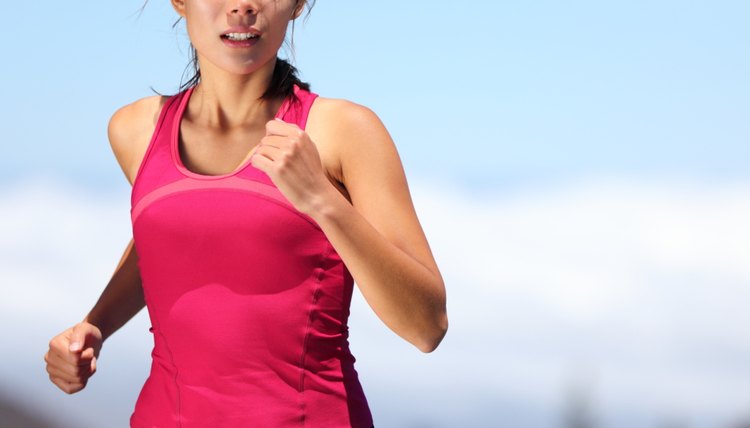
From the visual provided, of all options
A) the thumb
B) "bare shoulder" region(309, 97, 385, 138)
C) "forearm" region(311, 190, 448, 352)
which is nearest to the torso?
"bare shoulder" region(309, 97, 385, 138)

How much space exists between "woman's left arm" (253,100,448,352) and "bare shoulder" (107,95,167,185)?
0.46m

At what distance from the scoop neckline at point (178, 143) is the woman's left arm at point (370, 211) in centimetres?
10

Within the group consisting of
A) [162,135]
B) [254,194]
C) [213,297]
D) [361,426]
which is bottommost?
[361,426]

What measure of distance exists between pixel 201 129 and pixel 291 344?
49 cm

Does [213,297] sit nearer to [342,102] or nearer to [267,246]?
[267,246]

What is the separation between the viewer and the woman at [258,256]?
7.40 ft

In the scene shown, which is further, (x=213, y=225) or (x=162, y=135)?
(x=162, y=135)

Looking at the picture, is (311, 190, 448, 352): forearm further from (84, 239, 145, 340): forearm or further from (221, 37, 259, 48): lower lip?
(84, 239, 145, 340): forearm

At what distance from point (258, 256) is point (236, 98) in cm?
36

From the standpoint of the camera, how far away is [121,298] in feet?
8.79

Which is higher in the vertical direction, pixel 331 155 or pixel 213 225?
pixel 331 155

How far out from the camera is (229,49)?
2365 mm

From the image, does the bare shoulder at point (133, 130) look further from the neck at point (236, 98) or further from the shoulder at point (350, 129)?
the shoulder at point (350, 129)

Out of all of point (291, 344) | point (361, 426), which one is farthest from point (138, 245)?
point (361, 426)
